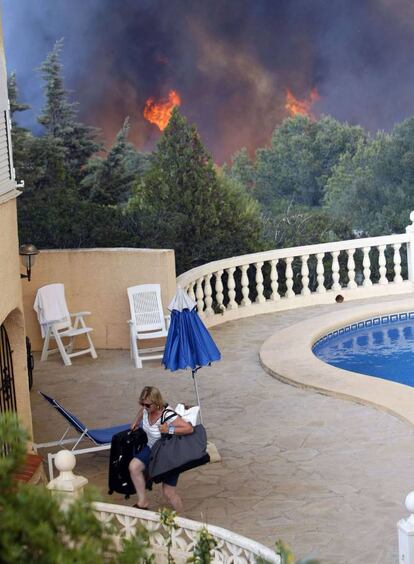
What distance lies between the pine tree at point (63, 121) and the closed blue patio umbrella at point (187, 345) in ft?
71.2

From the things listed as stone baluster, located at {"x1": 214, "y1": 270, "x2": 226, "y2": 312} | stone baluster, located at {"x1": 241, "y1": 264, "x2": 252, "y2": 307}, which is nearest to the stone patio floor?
stone baluster, located at {"x1": 214, "y1": 270, "x2": 226, "y2": 312}

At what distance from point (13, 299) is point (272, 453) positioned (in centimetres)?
265

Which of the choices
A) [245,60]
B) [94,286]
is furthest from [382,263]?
[245,60]

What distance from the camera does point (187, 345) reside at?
31.0 feet

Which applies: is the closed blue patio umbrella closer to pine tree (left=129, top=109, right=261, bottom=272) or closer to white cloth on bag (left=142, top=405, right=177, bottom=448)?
white cloth on bag (left=142, top=405, right=177, bottom=448)

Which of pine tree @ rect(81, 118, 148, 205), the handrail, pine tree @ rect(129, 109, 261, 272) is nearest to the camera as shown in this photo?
the handrail

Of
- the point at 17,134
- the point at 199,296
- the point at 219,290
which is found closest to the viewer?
the point at 199,296

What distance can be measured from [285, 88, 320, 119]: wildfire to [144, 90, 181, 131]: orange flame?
3.71 metres

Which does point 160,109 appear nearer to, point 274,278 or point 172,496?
point 274,278

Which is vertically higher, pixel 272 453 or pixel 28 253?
pixel 28 253

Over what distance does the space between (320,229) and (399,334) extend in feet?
42.0

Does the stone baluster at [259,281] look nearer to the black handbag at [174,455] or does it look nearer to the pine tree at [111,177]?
the black handbag at [174,455]

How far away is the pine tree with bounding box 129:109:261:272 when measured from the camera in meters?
23.0

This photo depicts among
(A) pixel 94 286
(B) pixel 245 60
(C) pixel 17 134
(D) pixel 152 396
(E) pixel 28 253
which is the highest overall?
(B) pixel 245 60
